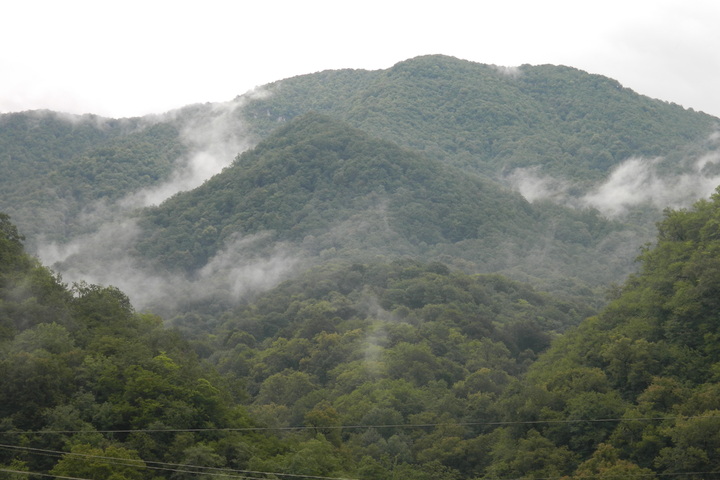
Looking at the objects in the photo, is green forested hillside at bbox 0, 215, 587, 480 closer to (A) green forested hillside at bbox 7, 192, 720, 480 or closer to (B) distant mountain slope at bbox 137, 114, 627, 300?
(A) green forested hillside at bbox 7, 192, 720, 480

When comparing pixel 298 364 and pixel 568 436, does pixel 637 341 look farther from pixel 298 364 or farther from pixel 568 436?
pixel 298 364

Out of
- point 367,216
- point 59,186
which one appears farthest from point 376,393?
point 59,186

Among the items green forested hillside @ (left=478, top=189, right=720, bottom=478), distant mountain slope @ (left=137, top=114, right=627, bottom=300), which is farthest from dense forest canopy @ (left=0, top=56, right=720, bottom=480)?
distant mountain slope @ (left=137, top=114, right=627, bottom=300)

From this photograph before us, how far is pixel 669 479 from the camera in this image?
153 ft

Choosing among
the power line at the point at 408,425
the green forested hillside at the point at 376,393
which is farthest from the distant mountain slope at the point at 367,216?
the power line at the point at 408,425

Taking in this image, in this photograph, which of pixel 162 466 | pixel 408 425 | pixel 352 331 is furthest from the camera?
pixel 352 331

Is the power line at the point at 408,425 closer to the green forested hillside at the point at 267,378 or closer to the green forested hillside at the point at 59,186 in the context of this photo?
the green forested hillside at the point at 267,378

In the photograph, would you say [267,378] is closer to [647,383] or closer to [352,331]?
[352,331]

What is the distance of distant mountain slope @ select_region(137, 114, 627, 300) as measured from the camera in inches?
5846

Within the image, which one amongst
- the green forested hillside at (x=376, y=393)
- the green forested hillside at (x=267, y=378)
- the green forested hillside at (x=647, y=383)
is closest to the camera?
the green forested hillside at (x=267, y=378)

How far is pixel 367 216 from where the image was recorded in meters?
154

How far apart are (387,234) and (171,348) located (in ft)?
305

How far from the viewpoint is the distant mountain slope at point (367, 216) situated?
148500mm

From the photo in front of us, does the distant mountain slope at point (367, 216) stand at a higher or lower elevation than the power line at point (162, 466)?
higher
